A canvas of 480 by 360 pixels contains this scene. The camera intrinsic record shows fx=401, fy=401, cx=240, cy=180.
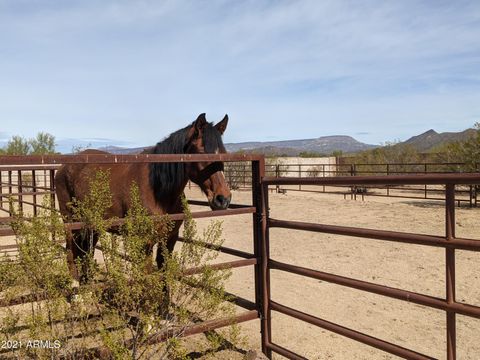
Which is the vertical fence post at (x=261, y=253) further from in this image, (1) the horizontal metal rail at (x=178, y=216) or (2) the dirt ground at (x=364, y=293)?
(2) the dirt ground at (x=364, y=293)

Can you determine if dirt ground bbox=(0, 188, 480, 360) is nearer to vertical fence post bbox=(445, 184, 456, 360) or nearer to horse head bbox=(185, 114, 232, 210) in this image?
horse head bbox=(185, 114, 232, 210)

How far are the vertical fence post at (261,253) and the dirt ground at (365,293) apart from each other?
0.39 meters

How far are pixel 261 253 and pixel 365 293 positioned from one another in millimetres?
2610

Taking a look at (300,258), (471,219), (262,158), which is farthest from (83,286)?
(471,219)

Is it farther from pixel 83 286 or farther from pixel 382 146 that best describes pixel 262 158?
pixel 382 146

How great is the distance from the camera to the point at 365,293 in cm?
526

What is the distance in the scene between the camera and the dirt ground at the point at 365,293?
150 inches

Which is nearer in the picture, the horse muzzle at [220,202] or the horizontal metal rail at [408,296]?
the horizontal metal rail at [408,296]

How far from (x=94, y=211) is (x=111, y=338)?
653mm

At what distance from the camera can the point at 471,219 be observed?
10688 millimetres

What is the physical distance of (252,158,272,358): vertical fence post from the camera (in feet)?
10.7

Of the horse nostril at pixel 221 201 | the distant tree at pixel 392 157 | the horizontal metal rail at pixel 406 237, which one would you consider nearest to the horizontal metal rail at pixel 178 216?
the horse nostril at pixel 221 201

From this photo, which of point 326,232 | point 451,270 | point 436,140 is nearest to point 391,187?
point 326,232

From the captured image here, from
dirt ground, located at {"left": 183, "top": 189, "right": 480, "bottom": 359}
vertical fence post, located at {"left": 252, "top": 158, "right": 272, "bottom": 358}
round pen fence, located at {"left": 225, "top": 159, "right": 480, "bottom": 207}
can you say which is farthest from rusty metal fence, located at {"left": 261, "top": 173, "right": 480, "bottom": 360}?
round pen fence, located at {"left": 225, "top": 159, "right": 480, "bottom": 207}
